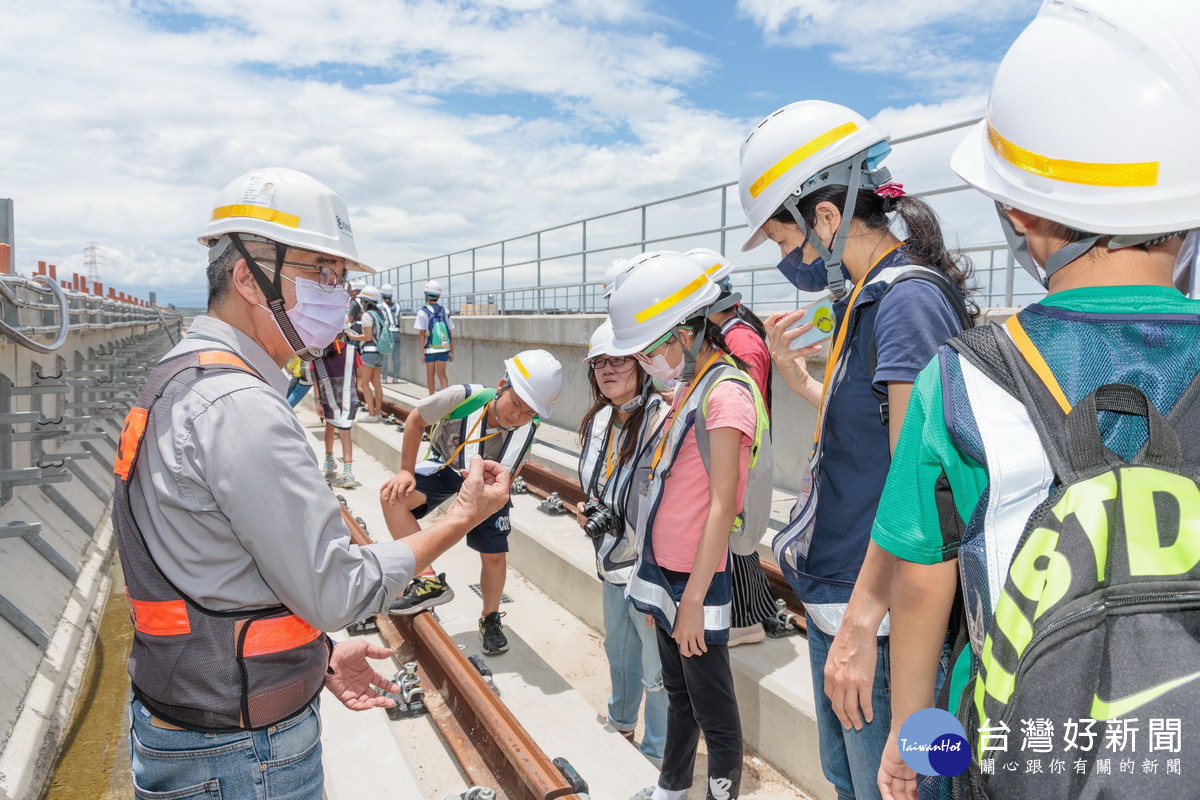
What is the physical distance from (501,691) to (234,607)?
336 cm

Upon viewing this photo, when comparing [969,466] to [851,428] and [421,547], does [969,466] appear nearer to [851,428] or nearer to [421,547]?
[851,428]

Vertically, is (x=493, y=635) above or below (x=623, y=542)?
below

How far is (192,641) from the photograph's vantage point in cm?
169

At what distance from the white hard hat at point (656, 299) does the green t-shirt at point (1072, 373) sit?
6.28ft

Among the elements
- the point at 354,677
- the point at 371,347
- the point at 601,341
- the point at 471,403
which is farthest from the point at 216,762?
the point at 371,347

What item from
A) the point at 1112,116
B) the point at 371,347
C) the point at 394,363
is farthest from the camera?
the point at 394,363

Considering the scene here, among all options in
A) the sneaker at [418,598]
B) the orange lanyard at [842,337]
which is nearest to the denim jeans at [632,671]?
the sneaker at [418,598]

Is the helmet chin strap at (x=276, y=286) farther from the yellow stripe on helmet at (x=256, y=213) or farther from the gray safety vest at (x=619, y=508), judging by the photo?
the gray safety vest at (x=619, y=508)

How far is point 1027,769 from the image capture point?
1.04 meters

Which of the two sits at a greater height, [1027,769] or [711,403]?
[711,403]

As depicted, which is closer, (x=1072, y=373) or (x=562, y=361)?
(x=1072, y=373)

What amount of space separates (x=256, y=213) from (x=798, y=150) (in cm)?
162

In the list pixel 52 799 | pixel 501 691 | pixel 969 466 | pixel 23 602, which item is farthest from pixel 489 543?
pixel 969 466

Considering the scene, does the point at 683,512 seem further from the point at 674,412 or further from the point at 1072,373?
the point at 1072,373
